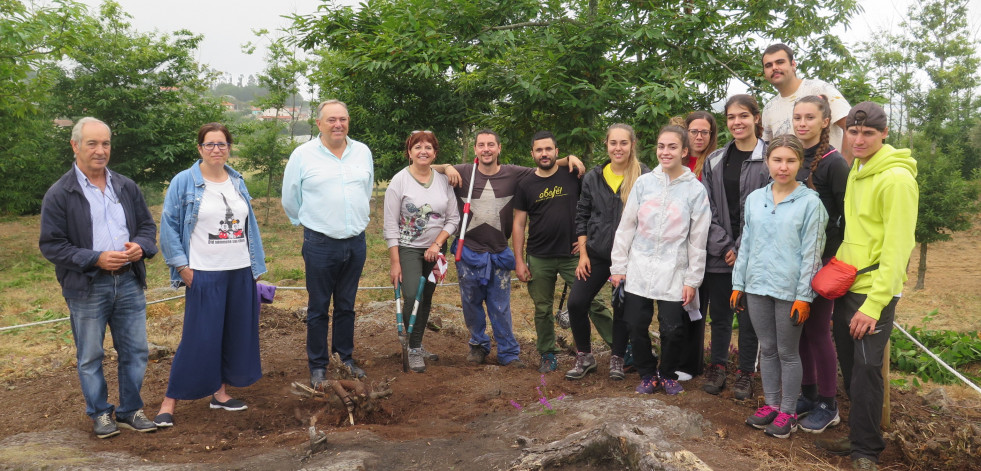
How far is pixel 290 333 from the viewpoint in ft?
21.8

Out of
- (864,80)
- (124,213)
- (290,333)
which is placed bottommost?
(290,333)

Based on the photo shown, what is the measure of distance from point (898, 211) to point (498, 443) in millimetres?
2207

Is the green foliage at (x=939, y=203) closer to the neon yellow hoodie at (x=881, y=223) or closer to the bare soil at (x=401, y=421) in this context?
the bare soil at (x=401, y=421)

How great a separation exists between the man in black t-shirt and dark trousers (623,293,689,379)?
2.42 ft

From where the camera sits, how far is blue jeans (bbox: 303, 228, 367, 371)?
14.7ft

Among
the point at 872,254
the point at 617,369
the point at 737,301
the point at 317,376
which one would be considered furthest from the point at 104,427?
the point at 872,254

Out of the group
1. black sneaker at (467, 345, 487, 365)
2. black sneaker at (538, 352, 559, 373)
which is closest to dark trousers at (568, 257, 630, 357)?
black sneaker at (538, 352, 559, 373)

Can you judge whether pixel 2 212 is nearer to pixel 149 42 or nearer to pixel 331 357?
pixel 149 42

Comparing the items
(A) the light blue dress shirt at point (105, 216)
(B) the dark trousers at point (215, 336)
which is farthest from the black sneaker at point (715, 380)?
(A) the light blue dress shirt at point (105, 216)

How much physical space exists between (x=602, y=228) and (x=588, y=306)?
577mm

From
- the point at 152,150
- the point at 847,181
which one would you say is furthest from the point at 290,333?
the point at 152,150

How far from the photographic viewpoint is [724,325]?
4277 mm

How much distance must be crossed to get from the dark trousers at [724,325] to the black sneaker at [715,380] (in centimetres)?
4

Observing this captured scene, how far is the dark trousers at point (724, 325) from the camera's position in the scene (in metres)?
4.14
